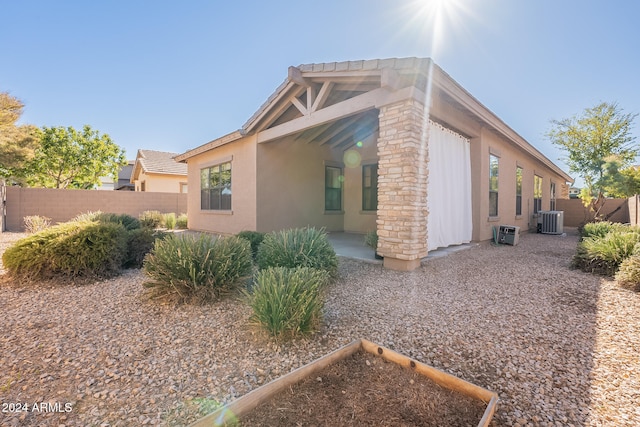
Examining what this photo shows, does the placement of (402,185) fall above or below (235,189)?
below

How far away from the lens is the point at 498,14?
6.55 metres

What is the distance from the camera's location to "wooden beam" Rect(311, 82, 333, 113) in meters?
6.05

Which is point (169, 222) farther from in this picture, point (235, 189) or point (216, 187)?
point (235, 189)

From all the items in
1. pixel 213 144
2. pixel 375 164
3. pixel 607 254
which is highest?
pixel 213 144

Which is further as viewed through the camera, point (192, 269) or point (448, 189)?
point (448, 189)

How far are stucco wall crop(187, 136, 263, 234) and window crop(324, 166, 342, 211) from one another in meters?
2.74

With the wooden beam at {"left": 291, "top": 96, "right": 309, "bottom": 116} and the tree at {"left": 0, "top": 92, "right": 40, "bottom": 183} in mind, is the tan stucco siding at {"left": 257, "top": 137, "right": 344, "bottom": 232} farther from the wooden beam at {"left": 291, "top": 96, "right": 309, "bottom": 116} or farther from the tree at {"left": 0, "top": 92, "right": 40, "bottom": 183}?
the tree at {"left": 0, "top": 92, "right": 40, "bottom": 183}

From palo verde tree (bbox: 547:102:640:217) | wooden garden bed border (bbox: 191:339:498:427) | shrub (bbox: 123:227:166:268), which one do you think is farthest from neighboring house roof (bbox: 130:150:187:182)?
palo verde tree (bbox: 547:102:640:217)

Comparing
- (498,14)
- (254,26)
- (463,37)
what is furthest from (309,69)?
(498,14)

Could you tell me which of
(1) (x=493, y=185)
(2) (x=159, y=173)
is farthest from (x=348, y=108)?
(2) (x=159, y=173)

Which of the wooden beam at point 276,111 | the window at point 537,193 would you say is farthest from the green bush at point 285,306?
the window at point 537,193

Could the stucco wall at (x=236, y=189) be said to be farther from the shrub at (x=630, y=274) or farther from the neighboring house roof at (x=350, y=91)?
the shrub at (x=630, y=274)

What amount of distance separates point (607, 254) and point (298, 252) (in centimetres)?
549

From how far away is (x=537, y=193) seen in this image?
43.5ft
